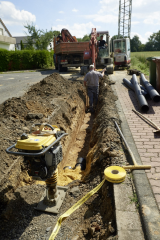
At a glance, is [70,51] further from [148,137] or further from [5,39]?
[5,39]

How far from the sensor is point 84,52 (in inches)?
555

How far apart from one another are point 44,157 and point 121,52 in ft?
56.7

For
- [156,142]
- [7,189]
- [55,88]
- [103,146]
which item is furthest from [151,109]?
[7,189]

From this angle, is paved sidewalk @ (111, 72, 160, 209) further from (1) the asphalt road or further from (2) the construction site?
(1) the asphalt road

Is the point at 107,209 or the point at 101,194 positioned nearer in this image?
the point at 107,209

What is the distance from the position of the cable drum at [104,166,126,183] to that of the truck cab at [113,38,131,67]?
15362 millimetres

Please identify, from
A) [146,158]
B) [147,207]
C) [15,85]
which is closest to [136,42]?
[15,85]

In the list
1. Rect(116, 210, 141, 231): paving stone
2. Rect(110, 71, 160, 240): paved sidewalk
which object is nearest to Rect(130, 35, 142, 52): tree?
Rect(110, 71, 160, 240): paved sidewalk

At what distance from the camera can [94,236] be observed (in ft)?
8.50

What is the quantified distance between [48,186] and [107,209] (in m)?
1.02

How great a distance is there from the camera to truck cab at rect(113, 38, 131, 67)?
17156 mm

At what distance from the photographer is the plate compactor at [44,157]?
262 cm

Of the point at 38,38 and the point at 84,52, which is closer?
the point at 84,52

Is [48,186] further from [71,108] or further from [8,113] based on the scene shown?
[71,108]
